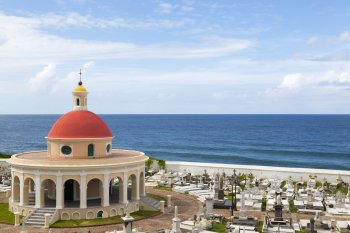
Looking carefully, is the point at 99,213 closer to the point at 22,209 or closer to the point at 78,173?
the point at 78,173

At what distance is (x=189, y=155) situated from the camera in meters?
88.8

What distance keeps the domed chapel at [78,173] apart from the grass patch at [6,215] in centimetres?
49

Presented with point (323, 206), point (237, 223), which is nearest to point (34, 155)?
point (237, 223)

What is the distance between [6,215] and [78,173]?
18.7ft

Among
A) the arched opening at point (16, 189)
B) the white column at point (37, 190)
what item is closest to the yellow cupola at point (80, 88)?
the white column at point (37, 190)

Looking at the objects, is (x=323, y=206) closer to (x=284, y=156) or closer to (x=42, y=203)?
(x=42, y=203)

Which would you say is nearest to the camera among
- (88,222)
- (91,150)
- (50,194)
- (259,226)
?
(259,226)

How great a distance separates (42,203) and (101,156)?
4954mm

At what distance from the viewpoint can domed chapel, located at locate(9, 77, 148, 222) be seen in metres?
26.9

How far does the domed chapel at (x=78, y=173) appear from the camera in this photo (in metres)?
26.9

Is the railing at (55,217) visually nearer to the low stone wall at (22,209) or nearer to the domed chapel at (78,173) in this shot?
the domed chapel at (78,173)

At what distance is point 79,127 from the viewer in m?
29.1

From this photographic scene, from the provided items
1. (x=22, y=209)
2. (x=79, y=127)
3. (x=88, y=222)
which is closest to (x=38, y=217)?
(x=22, y=209)

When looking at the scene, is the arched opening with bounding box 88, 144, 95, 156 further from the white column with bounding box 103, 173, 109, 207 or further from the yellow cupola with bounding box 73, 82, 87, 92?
the yellow cupola with bounding box 73, 82, 87, 92
